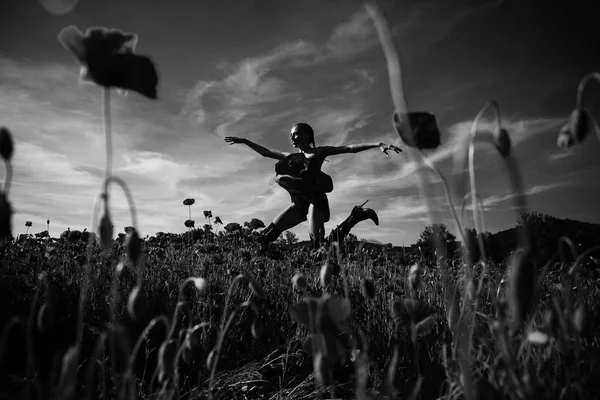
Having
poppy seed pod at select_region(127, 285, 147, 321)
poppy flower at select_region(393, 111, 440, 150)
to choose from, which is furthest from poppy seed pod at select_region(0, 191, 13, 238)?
poppy flower at select_region(393, 111, 440, 150)

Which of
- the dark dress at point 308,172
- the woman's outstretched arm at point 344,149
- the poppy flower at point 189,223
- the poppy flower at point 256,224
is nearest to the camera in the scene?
the poppy flower at point 189,223

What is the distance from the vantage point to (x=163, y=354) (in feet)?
3.13

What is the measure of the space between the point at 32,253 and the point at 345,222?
16.1 feet

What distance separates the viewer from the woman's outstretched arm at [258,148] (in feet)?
21.4

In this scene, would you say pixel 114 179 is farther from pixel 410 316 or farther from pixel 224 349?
pixel 224 349

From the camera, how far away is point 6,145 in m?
0.91

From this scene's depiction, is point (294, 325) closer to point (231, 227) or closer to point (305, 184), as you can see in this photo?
point (231, 227)

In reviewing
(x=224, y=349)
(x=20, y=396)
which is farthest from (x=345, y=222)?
(x=20, y=396)

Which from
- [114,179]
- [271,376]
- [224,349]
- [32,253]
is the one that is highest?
[32,253]

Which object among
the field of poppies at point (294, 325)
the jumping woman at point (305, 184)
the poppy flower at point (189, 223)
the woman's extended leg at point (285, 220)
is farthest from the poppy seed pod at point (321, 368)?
the woman's extended leg at point (285, 220)

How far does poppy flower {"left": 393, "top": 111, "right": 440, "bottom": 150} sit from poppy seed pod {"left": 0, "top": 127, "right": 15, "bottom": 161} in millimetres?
872

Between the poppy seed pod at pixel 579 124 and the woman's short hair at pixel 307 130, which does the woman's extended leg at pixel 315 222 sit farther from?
the poppy seed pod at pixel 579 124

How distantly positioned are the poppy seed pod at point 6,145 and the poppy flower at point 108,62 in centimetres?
22

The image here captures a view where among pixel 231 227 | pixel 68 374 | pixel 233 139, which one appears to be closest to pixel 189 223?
pixel 231 227
